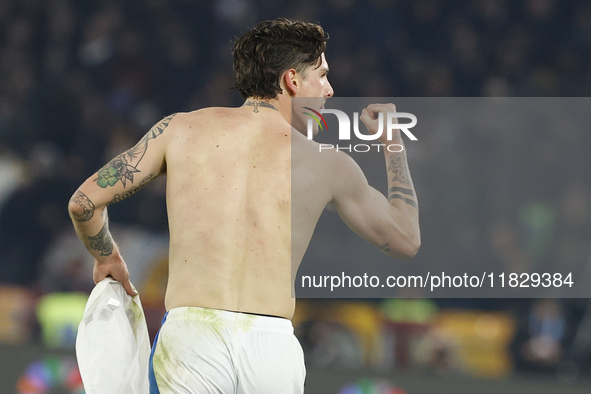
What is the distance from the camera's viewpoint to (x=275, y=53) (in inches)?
98.9

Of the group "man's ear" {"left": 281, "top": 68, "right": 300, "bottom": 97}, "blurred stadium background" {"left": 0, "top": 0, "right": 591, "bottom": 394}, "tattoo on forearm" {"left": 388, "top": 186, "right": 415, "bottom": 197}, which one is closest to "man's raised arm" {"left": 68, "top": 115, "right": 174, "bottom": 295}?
"man's ear" {"left": 281, "top": 68, "right": 300, "bottom": 97}

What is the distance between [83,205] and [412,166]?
2030 millimetres

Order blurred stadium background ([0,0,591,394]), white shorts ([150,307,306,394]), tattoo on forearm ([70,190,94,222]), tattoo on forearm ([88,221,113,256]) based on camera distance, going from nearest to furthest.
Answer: white shorts ([150,307,306,394]) → tattoo on forearm ([70,190,94,222]) → tattoo on forearm ([88,221,113,256]) → blurred stadium background ([0,0,591,394])

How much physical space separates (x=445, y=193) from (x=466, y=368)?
1.23m

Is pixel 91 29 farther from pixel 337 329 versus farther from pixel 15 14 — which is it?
pixel 337 329

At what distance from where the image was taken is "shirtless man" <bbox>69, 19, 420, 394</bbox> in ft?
7.00

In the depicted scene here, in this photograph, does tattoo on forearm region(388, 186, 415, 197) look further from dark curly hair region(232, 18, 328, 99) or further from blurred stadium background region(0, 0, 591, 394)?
blurred stadium background region(0, 0, 591, 394)

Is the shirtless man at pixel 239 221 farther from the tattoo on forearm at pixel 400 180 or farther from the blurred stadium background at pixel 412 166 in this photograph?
the blurred stadium background at pixel 412 166

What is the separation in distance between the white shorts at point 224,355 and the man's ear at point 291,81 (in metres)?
0.69

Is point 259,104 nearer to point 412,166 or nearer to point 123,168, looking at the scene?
point 123,168

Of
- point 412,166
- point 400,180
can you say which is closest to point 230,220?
point 400,180

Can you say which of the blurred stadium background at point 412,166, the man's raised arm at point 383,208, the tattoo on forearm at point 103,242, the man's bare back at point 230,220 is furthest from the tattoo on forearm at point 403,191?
the blurred stadium background at point 412,166

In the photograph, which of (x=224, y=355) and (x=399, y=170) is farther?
(x=399, y=170)

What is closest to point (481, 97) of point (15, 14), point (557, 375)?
point (557, 375)
